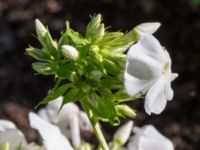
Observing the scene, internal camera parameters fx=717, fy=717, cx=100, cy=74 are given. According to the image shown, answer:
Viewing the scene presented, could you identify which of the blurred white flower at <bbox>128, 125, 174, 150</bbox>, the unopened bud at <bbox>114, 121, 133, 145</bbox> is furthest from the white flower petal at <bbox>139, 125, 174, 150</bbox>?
the unopened bud at <bbox>114, 121, 133, 145</bbox>

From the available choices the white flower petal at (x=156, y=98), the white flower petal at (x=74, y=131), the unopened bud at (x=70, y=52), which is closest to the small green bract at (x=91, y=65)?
the unopened bud at (x=70, y=52)

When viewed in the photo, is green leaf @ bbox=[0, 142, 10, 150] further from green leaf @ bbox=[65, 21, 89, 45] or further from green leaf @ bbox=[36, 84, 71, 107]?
green leaf @ bbox=[65, 21, 89, 45]

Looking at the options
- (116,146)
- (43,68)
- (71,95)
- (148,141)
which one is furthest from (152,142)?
(43,68)

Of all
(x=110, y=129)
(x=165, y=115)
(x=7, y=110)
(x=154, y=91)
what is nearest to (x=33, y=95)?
(x=7, y=110)

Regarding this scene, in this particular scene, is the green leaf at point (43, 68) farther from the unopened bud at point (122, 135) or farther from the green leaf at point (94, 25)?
the unopened bud at point (122, 135)

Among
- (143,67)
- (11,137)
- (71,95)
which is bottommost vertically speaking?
(11,137)

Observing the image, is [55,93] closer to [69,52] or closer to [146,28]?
[69,52]
